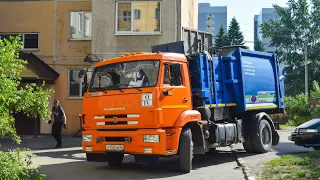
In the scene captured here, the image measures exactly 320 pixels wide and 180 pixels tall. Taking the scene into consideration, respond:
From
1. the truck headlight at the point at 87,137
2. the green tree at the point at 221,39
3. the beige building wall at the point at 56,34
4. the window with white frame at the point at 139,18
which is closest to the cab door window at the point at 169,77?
the truck headlight at the point at 87,137

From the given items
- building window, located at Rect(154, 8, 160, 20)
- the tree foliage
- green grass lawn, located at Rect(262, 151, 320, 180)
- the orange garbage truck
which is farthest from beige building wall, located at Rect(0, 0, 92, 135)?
the tree foliage

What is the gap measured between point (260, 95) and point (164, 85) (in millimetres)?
4917

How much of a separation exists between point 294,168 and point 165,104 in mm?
3275

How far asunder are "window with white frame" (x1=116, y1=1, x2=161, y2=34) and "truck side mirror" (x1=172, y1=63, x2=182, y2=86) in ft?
28.5

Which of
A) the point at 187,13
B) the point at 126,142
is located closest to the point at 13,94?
the point at 126,142

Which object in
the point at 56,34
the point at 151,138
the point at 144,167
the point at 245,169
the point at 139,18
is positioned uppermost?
the point at 139,18

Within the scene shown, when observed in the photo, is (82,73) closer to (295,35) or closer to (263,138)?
(263,138)

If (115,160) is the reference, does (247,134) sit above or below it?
above

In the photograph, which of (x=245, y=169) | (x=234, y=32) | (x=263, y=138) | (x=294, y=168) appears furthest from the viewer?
(x=234, y=32)

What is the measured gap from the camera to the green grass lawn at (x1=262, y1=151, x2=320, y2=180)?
8626 millimetres

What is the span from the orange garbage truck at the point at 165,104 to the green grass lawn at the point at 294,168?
65.6 inches

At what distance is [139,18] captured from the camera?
1878cm

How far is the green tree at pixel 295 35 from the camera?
56.1 m

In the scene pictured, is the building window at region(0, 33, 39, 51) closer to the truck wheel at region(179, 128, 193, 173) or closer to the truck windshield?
the truck windshield
